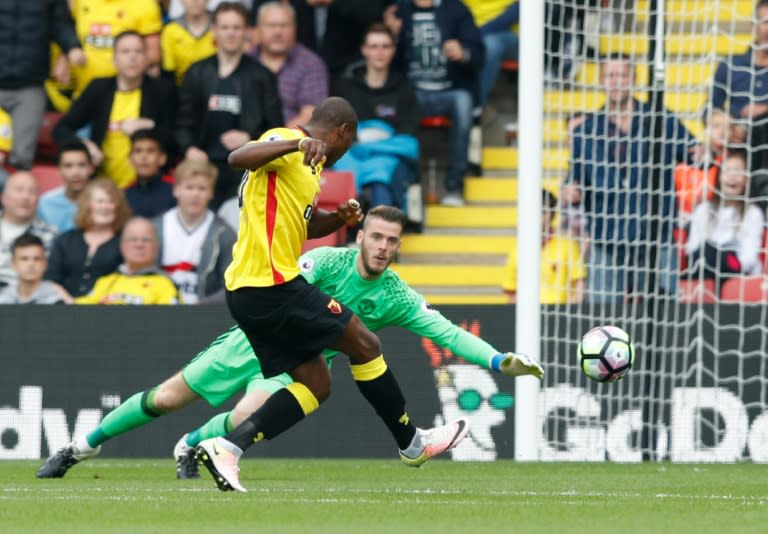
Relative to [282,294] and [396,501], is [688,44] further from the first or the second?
[396,501]

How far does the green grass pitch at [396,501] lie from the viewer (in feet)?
21.5

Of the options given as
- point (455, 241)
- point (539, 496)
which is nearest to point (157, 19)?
point (455, 241)

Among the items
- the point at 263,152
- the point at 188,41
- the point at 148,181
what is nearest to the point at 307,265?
the point at 263,152

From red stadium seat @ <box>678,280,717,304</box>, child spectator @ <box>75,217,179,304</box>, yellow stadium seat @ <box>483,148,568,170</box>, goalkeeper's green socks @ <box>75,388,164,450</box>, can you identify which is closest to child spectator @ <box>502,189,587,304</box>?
red stadium seat @ <box>678,280,717,304</box>

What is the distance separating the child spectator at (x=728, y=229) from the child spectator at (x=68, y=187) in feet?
17.7

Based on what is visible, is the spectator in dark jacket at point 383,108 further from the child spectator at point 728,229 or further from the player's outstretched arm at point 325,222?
the player's outstretched arm at point 325,222

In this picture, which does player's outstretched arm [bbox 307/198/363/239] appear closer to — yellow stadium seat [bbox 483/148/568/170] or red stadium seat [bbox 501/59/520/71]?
yellow stadium seat [bbox 483/148/568/170]

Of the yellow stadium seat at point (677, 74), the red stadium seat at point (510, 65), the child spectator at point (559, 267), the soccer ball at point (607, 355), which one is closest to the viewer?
the soccer ball at point (607, 355)

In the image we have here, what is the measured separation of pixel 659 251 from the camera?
12.5m

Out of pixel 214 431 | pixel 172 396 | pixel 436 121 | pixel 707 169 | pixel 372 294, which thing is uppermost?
pixel 436 121

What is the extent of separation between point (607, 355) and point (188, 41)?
25.1 ft

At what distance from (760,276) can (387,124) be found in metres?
3.87

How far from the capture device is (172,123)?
15.0 meters

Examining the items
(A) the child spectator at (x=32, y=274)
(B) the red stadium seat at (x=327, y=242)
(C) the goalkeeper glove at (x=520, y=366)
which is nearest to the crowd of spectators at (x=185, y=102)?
(A) the child spectator at (x=32, y=274)
